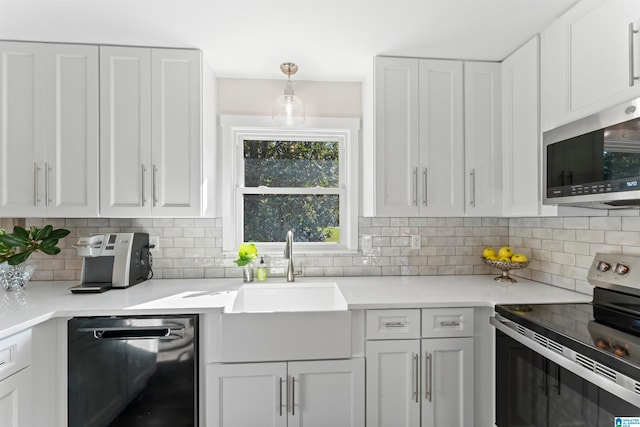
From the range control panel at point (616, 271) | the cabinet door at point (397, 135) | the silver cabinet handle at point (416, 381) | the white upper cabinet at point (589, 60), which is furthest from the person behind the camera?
the cabinet door at point (397, 135)

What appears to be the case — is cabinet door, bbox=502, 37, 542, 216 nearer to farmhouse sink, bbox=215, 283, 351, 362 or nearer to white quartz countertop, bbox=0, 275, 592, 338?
white quartz countertop, bbox=0, 275, 592, 338

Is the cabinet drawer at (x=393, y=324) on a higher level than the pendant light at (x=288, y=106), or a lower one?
lower

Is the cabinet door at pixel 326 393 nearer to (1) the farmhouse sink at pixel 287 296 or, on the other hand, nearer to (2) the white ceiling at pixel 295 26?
(1) the farmhouse sink at pixel 287 296

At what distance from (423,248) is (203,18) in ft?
6.30

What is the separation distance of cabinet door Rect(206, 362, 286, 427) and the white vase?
1204 mm

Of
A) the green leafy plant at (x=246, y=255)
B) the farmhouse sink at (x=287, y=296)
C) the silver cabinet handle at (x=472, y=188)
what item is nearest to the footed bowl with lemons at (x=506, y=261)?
the silver cabinet handle at (x=472, y=188)

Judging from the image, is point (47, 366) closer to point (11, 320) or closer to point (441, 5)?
point (11, 320)

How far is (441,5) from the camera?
1.62 meters

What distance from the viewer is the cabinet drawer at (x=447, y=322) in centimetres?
174

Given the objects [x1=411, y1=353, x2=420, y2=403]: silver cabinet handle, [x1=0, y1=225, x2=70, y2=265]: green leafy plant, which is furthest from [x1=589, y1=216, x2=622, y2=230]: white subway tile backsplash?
[x1=0, y1=225, x2=70, y2=265]: green leafy plant

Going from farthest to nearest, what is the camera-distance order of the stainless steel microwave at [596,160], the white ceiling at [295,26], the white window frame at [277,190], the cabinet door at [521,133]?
the white window frame at [277,190] < the cabinet door at [521,133] < the white ceiling at [295,26] < the stainless steel microwave at [596,160]

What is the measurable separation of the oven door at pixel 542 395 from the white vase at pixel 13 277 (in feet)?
8.22

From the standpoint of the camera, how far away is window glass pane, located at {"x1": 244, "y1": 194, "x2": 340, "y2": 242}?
2.49 meters

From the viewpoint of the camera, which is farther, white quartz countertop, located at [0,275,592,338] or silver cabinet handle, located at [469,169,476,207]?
silver cabinet handle, located at [469,169,476,207]
